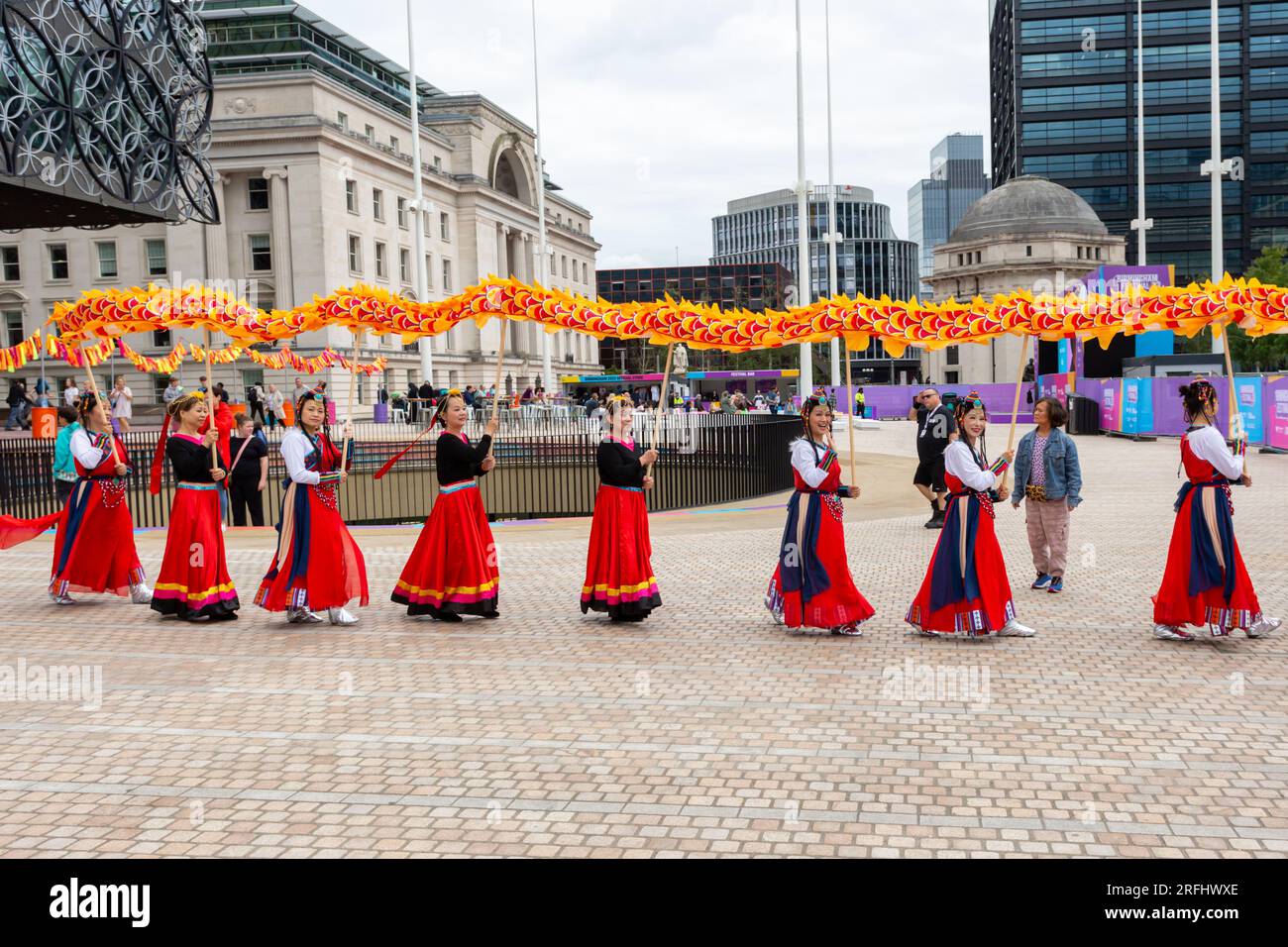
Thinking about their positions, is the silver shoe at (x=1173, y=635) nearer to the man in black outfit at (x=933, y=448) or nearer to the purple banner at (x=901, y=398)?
the man in black outfit at (x=933, y=448)

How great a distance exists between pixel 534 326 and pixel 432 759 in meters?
77.1

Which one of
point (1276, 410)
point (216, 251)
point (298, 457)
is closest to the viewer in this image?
point (298, 457)

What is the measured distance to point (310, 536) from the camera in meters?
9.30

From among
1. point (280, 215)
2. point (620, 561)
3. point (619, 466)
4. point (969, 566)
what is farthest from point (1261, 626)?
point (280, 215)

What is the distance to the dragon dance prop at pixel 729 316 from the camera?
9188mm

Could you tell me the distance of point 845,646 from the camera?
8.31m

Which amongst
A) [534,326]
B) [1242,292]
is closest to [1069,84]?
[534,326]

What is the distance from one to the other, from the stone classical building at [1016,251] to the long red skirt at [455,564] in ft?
259

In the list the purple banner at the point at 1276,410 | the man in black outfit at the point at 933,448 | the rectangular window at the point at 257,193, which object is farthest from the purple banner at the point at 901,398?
the man in black outfit at the point at 933,448

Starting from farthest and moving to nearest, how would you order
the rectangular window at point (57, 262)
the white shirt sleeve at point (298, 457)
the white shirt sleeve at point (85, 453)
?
the rectangular window at point (57, 262) < the white shirt sleeve at point (85, 453) < the white shirt sleeve at point (298, 457)

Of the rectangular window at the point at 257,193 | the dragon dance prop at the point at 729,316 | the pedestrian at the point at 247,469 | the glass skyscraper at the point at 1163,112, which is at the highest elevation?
the glass skyscraper at the point at 1163,112

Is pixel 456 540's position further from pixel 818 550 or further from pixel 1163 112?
pixel 1163 112

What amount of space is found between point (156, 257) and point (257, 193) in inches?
231
